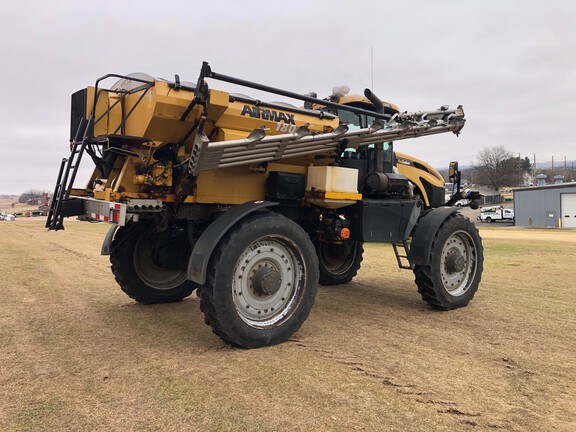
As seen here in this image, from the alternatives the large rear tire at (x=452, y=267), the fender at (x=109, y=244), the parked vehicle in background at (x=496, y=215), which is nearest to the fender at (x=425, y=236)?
the large rear tire at (x=452, y=267)

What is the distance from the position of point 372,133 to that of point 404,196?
1.40 m

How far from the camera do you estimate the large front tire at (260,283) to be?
14.6 feet

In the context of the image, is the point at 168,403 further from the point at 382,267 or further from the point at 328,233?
the point at 382,267

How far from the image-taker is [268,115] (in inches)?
208

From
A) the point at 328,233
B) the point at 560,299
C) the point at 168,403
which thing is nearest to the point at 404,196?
the point at 328,233

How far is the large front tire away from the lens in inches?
175

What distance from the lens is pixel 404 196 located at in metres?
6.79

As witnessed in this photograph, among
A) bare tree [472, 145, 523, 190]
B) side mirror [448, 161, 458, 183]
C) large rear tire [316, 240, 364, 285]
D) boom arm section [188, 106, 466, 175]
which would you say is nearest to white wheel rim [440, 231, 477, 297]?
side mirror [448, 161, 458, 183]

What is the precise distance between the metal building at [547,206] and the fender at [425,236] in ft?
144

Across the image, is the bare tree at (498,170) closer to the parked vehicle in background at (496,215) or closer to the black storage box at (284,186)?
the parked vehicle in background at (496,215)

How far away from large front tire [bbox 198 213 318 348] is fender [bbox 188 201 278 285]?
86mm

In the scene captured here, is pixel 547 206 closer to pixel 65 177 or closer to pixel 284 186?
pixel 284 186

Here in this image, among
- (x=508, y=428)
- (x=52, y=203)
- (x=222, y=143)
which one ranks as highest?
(x=222, y=143)

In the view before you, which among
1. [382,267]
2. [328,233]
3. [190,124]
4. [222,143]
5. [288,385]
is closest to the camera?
[288,385]
